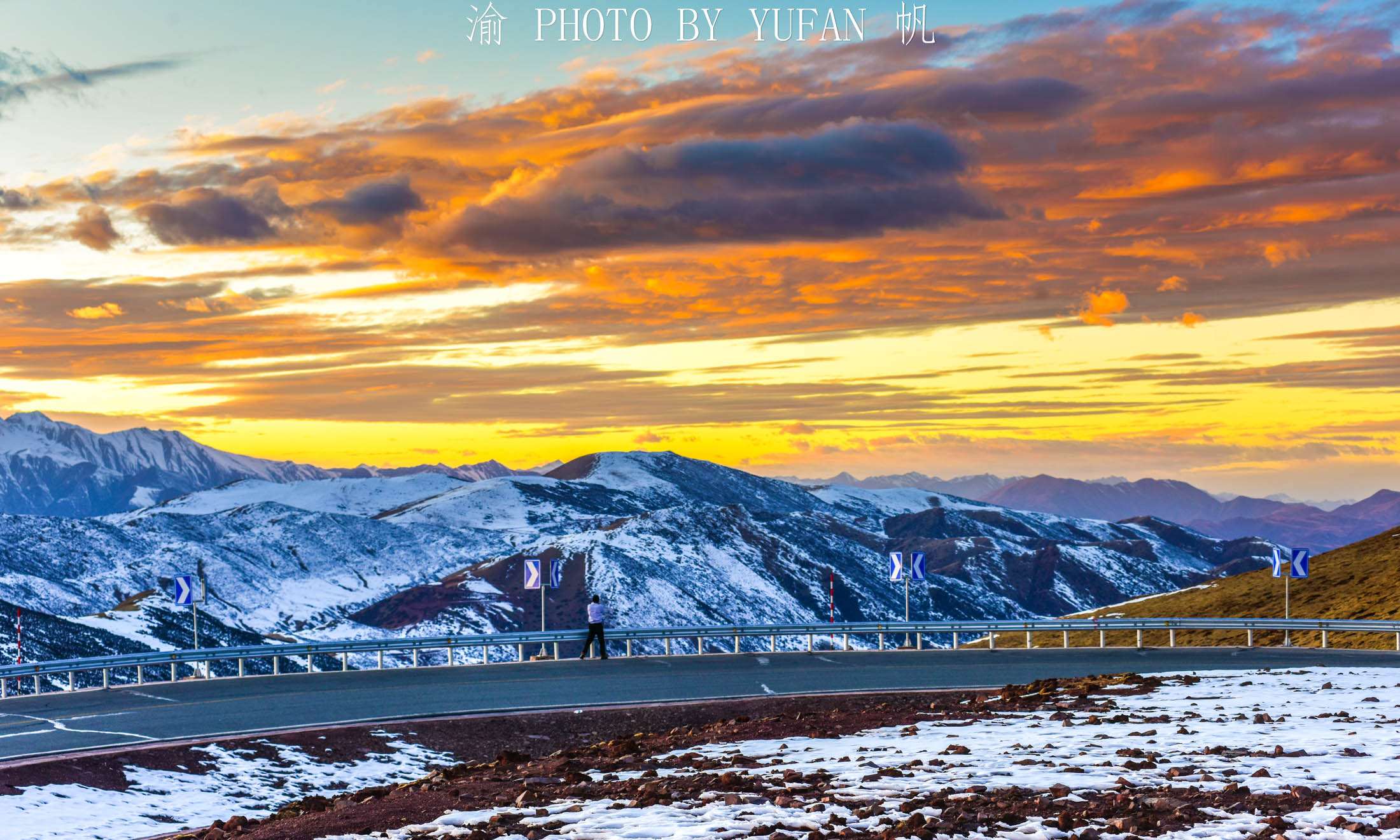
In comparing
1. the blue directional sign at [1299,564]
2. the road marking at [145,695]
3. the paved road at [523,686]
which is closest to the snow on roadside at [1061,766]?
the paved road at [523,686]

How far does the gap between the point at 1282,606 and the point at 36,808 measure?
59.4m

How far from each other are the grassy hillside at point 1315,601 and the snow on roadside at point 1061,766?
2790 centimetres

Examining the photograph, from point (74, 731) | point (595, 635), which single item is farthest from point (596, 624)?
point (74, 731)

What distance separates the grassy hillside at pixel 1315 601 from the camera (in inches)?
2094

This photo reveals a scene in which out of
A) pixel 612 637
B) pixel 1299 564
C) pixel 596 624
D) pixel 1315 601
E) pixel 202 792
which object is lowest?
pixel 1315 601

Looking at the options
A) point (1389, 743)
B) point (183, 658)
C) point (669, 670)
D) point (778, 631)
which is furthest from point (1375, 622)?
point (183, 658)

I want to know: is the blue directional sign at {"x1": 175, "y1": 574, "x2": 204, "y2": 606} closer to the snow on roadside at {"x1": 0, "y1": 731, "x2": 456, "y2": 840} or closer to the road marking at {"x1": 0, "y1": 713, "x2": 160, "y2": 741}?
the road marking at {"x1": 0, "y1": 713, "x2": 160, "y2": 741}

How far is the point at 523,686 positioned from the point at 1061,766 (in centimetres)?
1832

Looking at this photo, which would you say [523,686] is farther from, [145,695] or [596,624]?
[145,695]

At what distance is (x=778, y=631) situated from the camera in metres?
→ 40.2

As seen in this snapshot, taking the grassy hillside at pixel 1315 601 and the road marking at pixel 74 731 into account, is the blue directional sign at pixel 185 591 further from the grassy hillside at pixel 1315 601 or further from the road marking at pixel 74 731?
the grassy hillside at pixel 1315 601

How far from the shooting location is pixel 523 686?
31219 millimetres

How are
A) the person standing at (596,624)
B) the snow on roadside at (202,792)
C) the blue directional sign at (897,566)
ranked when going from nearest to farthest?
1. the snow on roadside at (202,792)
2. the person standing at (596,624)
3. the blue directional sign at (897,566)

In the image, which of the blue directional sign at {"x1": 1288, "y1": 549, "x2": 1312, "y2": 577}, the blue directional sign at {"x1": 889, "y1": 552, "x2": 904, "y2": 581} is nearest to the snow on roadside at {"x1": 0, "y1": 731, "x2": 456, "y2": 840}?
the blue directional sign at {"x1": 889, "y1": 552, "x2": 904, "y2": 581}
